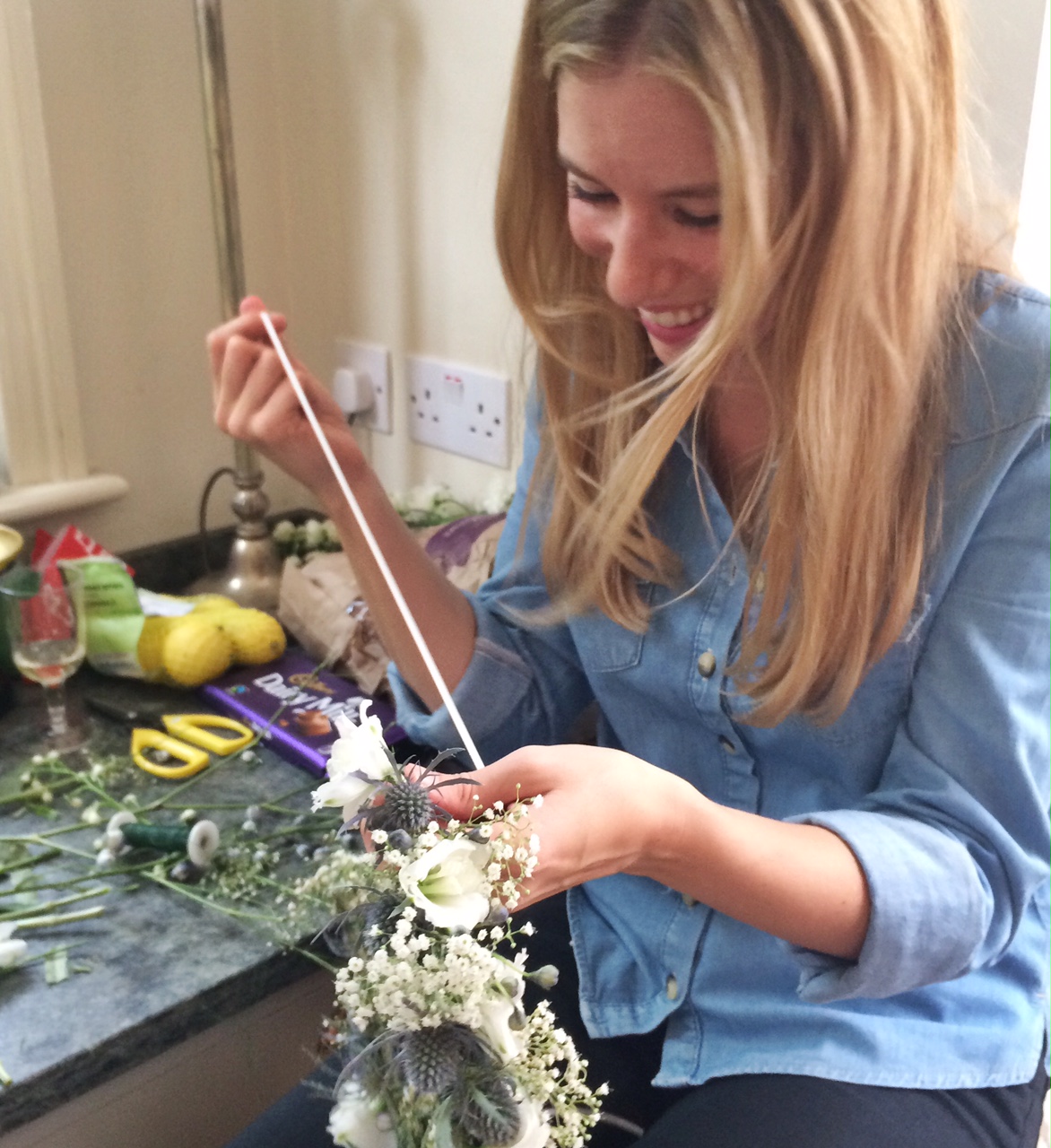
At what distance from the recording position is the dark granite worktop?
0.70 meters

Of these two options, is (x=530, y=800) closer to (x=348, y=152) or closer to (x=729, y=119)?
(x=729, y=119)

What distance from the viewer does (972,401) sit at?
0.73 m

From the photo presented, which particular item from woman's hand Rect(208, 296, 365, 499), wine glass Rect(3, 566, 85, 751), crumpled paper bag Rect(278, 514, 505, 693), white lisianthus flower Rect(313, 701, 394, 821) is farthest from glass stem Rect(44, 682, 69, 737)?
white lisianthus flower Rect(313, 701, 394, 821)

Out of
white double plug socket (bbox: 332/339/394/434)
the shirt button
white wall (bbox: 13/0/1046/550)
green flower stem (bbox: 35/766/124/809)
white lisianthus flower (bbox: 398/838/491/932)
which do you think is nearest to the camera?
white lisianthus flower (bbox: 398/838/491/932)

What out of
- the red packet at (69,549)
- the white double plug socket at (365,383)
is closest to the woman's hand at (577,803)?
the red packet at (69,549)

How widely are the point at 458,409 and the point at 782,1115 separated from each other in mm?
828

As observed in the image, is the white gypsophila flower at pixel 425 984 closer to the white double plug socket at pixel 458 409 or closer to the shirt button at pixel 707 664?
the shirt button at pixel 707 664

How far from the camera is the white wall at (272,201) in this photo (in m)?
1.18

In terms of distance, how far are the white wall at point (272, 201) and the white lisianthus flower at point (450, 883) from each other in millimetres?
788

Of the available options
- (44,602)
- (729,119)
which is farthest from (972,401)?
(44,602)

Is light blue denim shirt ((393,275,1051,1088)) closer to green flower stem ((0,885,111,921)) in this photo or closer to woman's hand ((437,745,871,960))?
woman's hand ((437,745,871,960))

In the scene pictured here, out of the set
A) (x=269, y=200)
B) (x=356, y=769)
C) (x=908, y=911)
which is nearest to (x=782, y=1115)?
(x=908, y=911)

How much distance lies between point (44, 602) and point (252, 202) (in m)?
0.58

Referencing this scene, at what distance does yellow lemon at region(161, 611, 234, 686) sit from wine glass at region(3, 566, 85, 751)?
0.09 metres
